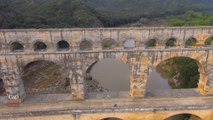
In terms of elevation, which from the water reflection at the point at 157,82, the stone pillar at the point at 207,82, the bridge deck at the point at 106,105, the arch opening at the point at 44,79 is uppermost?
the stone pillar at the point at 207,82

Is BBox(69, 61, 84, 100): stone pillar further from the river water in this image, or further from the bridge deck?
the river water

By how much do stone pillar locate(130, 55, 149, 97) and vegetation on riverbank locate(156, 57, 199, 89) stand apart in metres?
6.58

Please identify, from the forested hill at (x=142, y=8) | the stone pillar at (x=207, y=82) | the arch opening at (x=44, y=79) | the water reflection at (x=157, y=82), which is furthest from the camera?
the forested hill at (x=142, y=8)

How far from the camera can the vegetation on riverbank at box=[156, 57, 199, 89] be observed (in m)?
21.6

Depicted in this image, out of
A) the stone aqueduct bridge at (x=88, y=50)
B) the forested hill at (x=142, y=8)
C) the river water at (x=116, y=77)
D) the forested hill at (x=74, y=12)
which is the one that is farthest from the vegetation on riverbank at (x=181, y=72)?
the forested hill at (x=142, y=8)

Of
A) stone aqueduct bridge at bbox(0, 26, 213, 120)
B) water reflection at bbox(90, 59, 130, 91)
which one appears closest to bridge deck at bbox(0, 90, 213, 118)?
stone aqueduct bridge at bbox(0, 26, 213, 120)

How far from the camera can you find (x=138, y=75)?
16938 millimetres

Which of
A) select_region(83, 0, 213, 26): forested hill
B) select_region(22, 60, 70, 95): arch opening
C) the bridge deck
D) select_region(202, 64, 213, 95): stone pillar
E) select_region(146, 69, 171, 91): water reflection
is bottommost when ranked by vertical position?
select_region(146, 69, 171, 91): water reflection

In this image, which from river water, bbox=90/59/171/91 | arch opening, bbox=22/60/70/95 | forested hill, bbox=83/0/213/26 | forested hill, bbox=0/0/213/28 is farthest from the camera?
forested hill, bbox=83/0/213/26

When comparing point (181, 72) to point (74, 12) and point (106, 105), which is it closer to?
point (106, 105)

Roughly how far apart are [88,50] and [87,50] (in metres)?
0.07

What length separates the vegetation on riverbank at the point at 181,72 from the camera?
70.8ft

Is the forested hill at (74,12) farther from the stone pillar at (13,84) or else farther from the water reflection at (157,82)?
the water reflection at (157,82)

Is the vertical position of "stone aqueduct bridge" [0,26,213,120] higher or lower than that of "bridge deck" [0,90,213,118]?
higher
